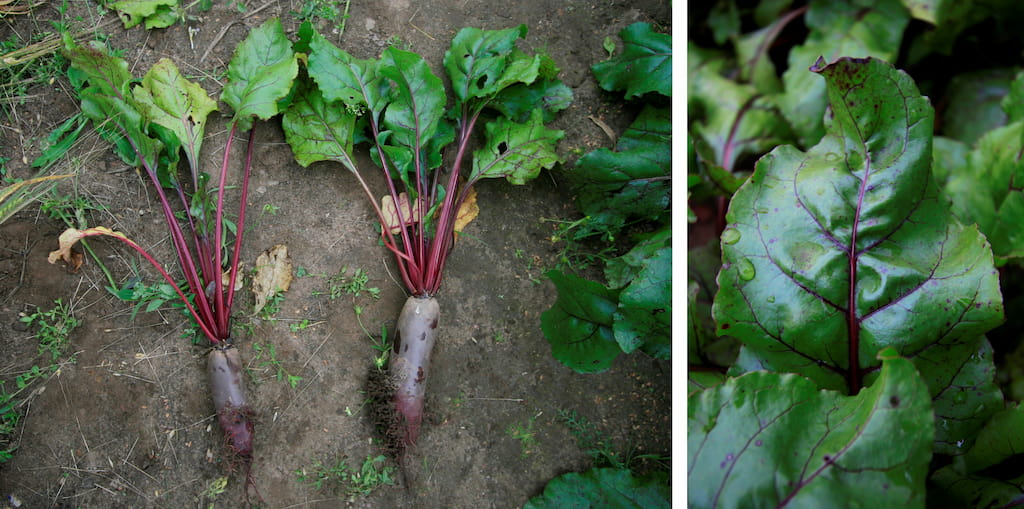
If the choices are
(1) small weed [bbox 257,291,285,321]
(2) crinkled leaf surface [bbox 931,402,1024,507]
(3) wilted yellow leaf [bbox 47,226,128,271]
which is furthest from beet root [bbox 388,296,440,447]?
(2) crinkled leaf surface [bbox 931,402,1024,507]

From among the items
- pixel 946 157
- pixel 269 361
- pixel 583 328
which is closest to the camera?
pixel 946 157

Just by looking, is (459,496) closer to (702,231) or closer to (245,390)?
(245,390)

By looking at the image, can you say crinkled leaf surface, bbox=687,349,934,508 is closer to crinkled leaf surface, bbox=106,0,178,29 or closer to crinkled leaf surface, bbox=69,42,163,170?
crinkled leaf surface, bbox=69,42,163,170

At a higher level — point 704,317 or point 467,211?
point 704,317

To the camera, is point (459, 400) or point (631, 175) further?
point (459, 400)

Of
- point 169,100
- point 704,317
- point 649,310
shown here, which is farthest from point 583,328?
point 169,100

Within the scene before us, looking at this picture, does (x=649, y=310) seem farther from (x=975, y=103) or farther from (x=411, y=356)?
(x=975, y=103)

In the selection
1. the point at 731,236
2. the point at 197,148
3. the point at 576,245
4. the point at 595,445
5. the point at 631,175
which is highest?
the point at 731,236
